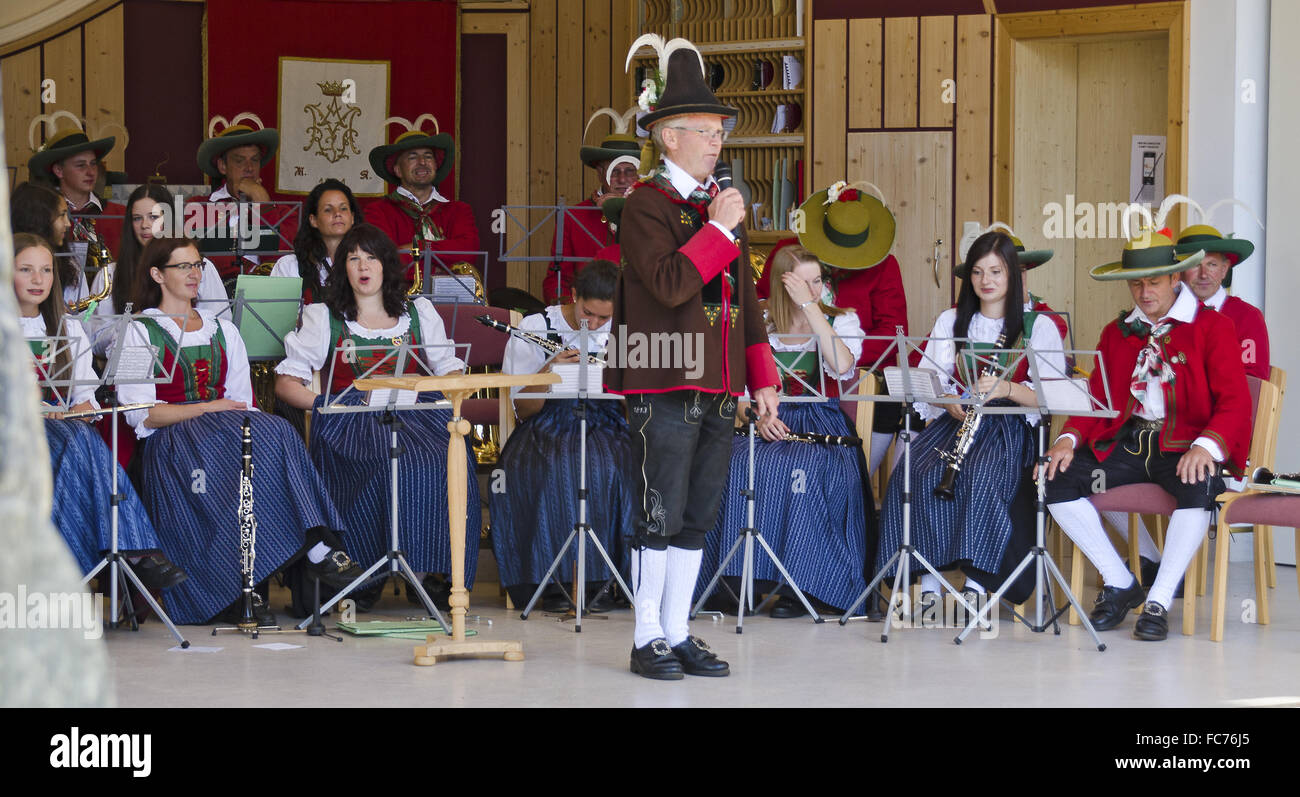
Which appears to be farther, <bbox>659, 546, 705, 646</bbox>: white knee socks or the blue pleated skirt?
the blue pleated skirt

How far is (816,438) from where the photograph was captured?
4949 mm

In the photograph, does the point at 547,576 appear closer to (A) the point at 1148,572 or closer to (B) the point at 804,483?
(B) the point at 804,483

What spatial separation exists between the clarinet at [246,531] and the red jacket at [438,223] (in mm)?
2287

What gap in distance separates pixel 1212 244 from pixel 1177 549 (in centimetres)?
164

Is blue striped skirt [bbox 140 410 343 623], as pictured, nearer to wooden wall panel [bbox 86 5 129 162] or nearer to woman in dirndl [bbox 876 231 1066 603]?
woman in dirndl [bbox 876 231 1066 603]

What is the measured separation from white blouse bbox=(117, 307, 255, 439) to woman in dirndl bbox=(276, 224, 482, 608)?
130 mm

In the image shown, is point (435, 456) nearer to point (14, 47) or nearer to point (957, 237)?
point (957, 237)

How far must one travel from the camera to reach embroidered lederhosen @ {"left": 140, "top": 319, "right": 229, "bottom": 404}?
463 centimetres

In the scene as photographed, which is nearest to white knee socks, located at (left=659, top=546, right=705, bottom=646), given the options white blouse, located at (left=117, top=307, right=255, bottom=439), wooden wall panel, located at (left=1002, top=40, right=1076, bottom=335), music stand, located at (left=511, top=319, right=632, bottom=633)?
music stand, located at (left=511, top=319, right=632, bottom=633)

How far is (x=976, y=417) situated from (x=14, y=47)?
265 inches

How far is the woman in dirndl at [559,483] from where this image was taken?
16.0ft

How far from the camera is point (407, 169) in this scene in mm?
6863

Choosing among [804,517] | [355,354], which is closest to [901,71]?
[804,517]

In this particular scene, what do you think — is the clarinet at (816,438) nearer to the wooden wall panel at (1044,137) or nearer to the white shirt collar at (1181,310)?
the white shirt collar at (1181,310)
